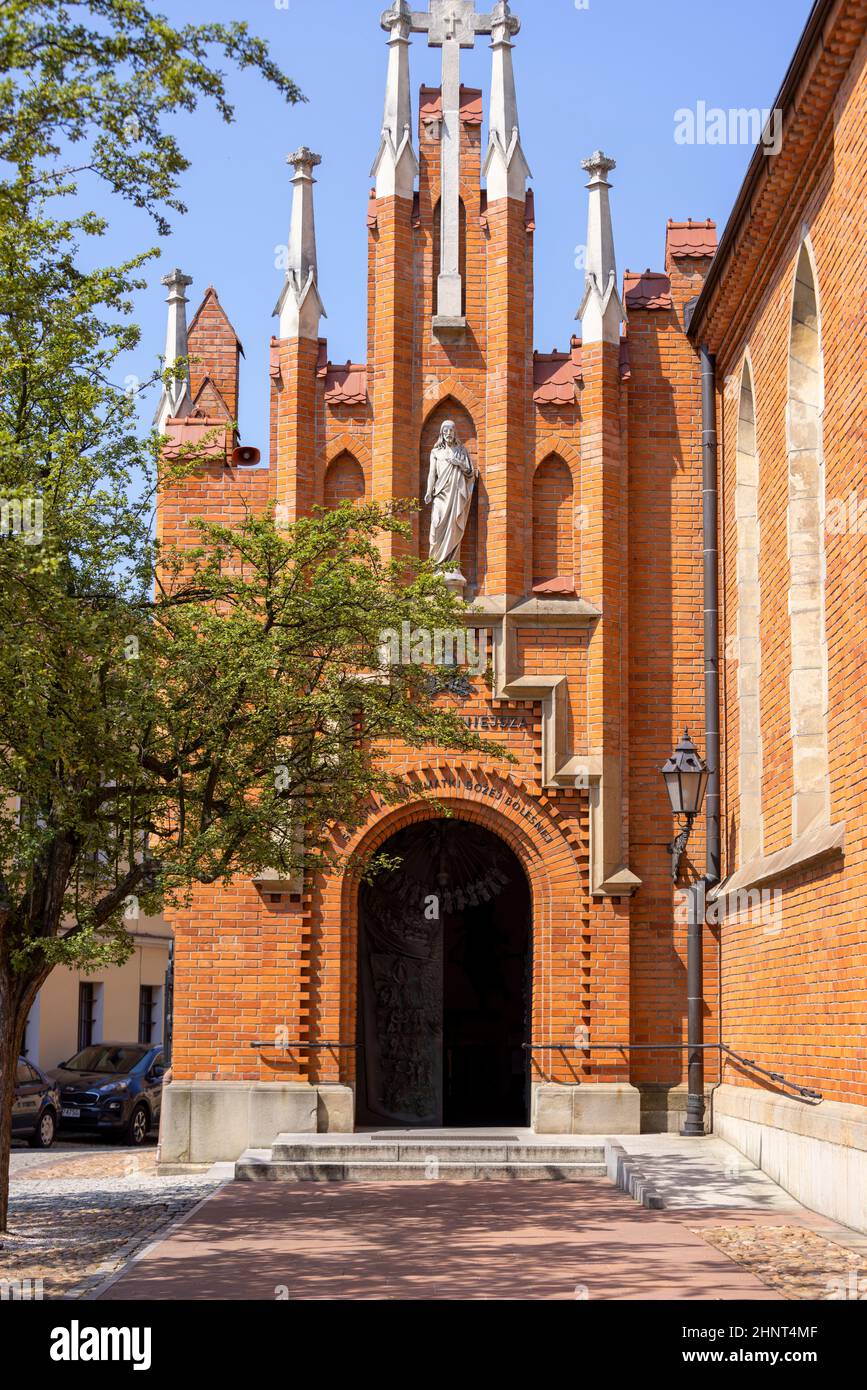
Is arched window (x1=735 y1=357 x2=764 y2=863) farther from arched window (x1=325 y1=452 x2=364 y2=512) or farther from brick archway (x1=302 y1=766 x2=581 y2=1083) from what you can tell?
arched window (x1=325 y1=452 x2=364 y2=512)

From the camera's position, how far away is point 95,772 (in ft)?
35.6

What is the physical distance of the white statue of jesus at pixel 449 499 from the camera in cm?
1697

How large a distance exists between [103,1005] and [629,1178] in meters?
23.5

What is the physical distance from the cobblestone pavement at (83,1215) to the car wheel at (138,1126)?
4.08 metres

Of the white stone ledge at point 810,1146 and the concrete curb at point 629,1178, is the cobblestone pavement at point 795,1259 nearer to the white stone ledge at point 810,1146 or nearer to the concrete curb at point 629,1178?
the white stone ledge at point 810,1146

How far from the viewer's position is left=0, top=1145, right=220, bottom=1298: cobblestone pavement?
32.0 feet

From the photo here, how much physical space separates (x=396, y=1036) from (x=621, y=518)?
239 inches

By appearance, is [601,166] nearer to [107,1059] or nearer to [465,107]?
[465,107]

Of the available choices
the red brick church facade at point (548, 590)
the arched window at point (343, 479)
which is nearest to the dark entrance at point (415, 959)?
the red brick church facade at point (548, 590)

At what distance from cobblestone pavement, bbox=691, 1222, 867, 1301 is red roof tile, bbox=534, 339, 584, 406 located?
30.5 ft

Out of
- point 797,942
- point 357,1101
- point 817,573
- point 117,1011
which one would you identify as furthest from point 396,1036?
point 117,1011

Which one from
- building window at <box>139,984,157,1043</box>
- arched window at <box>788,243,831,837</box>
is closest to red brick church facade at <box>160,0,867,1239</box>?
arched window at <box>788,243,831,837</box>

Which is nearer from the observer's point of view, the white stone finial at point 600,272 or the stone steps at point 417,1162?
the stone steps at point 417,1162

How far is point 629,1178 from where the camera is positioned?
43.2 feet
